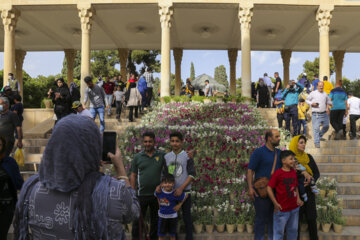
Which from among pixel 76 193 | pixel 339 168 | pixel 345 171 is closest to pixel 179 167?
pixel 76 193

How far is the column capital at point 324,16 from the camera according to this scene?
51.2ft

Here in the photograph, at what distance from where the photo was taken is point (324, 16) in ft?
51.5

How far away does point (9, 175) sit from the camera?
3.47 meters

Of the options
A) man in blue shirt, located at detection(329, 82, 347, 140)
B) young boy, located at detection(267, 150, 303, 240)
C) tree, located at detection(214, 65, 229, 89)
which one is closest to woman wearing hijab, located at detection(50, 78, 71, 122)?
young boy, located at detection(267, 150, 303, 240)

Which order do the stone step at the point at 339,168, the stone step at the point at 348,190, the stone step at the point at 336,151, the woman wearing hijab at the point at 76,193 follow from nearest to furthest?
the woman wearing hijab at the point at 76,193
the stone step at the point at 348,190
the stone step at the point at 339,168
the stone step at the point at 336,151

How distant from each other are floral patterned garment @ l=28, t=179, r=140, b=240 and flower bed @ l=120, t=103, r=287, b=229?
342cm

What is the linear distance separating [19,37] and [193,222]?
21750mm

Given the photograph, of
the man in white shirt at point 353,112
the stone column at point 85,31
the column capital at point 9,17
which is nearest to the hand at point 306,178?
the man in white shirt at point 353,112

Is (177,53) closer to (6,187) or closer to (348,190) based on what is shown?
(348,190)

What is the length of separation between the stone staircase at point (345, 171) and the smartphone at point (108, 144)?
398 cm

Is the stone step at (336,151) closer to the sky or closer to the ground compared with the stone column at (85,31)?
closer to the ground

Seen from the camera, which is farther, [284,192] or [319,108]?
[319,108]

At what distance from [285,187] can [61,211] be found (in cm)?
293

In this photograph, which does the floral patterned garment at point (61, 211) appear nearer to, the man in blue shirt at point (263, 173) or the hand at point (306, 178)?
the man in blue shirt at point (263, 173)
